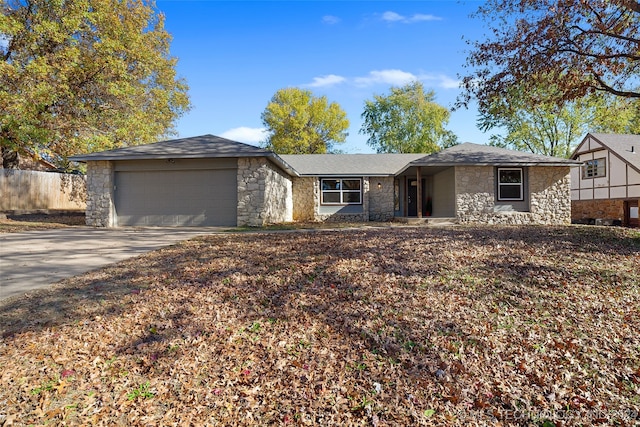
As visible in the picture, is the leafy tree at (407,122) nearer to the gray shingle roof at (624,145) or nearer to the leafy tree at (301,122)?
the leafy tree at (301,122)

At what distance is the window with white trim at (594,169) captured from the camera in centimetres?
1873

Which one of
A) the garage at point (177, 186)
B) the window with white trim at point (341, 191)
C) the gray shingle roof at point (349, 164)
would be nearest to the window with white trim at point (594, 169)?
the gray shingle roof at point (349, 164)

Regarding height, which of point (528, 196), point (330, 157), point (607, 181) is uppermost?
point (330, 157)

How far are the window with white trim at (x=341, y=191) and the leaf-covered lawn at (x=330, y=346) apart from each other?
12117 millimetres

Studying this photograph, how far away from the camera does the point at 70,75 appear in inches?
527

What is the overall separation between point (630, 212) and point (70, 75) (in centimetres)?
2602

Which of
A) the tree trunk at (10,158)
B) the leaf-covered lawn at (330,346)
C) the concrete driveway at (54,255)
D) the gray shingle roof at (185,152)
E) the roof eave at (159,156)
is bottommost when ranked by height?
the leaf-covered lawn at (330,346)

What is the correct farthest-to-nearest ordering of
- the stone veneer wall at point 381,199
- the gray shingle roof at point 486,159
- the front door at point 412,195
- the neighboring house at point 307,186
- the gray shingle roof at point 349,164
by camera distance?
the front door at point 412,195 → the stone veneer wall at point 381,199 → the gray shingle roof at point 349,164 → the gray shingle roof at point 486,159 → the neighboring house at point 307,186

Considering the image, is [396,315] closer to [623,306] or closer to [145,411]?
[145,411]

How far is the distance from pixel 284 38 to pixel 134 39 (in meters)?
7.78

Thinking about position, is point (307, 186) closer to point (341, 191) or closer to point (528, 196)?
point (341, 191)

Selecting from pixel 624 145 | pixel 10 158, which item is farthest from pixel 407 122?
pixel 10 158

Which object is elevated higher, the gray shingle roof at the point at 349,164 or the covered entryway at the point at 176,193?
the gray shingle roof at the point at 349,164

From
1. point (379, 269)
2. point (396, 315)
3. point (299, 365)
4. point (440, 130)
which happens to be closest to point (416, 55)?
point (379, 269)
